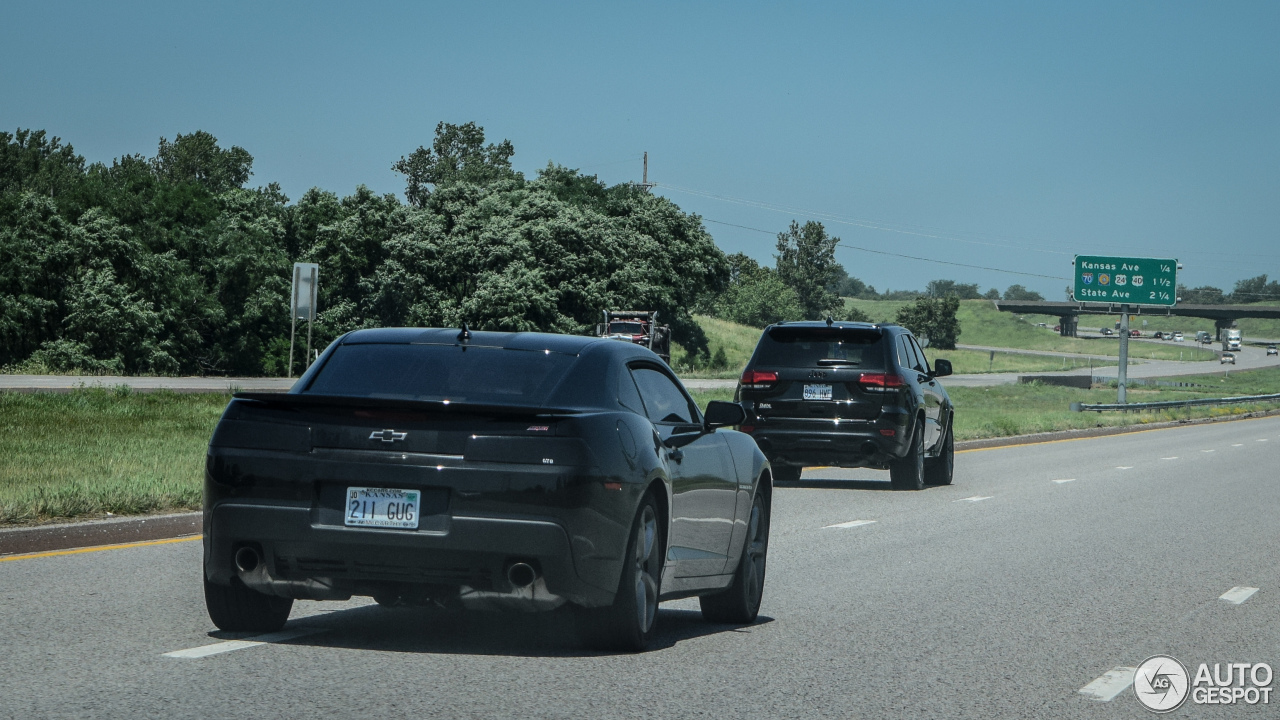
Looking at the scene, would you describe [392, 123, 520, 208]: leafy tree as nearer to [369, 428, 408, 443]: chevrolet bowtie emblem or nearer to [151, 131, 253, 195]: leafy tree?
[151, 131, 253, 195]: leafy tree

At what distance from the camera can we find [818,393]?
57.5ft

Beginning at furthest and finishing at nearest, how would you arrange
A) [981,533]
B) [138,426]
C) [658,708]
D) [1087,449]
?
[1087,449] → [138,426] → [981,533] → [658,708]

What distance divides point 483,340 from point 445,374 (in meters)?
0.34

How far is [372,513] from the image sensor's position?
6.24 meters

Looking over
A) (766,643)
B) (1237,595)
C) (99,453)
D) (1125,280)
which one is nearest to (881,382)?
(1237,595)

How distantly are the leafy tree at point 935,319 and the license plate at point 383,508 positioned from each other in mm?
166698

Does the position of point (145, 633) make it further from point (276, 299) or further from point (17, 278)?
point (276, 299)

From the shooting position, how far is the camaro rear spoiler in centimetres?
632

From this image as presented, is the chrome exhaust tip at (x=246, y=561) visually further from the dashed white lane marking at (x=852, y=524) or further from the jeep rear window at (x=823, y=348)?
the jeep rear window at (x=823, y=348)

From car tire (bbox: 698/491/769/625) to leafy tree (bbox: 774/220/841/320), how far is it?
158 metres

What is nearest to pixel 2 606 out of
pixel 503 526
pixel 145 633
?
pixel 145 633

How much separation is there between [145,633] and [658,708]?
2788 mm

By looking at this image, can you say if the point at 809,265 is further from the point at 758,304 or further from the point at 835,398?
the point at 835,398

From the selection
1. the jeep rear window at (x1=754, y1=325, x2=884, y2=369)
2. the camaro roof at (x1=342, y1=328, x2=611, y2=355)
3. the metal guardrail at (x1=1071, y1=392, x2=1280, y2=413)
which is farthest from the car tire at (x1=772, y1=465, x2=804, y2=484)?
the metal guardrail at (x1=1071, y1=392, x2=1280, y2=413)
